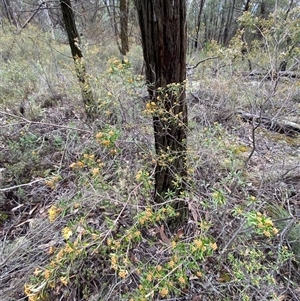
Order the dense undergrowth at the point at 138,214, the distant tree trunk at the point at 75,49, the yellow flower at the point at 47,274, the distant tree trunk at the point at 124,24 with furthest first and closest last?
the distant tree trunk at the point at 124,24 → the distant tree trunk at the point at 75,49 → the dense undergrowth at the point at 138,214 → the yellow flower at the point at 47,274

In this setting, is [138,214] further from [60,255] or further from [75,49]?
[75,49]

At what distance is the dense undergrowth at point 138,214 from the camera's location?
111 centimetres

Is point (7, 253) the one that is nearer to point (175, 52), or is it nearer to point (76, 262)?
point (76, 262)

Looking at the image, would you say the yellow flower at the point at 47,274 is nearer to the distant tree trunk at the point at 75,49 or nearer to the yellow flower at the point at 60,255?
the yellow flower at the point at 60,255

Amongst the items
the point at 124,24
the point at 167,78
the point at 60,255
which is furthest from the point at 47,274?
the point at 124,24

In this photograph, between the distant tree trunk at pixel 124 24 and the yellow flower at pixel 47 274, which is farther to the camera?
the distant tree trunk at pixel 124 24

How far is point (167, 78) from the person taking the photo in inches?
46.6

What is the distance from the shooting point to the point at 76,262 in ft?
4.35

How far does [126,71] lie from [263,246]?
5.07 feet

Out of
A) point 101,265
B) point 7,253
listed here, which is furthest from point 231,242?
point 7,253

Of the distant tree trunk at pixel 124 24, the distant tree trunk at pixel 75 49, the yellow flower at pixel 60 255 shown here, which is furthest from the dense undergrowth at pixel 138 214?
the distant tree trunk at pixel 124 24

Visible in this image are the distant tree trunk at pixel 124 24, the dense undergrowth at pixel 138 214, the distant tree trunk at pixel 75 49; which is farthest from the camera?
the distant tree trunk at pixel 124 24

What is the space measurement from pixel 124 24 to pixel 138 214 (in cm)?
514

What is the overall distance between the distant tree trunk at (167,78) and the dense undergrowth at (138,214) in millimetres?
97
